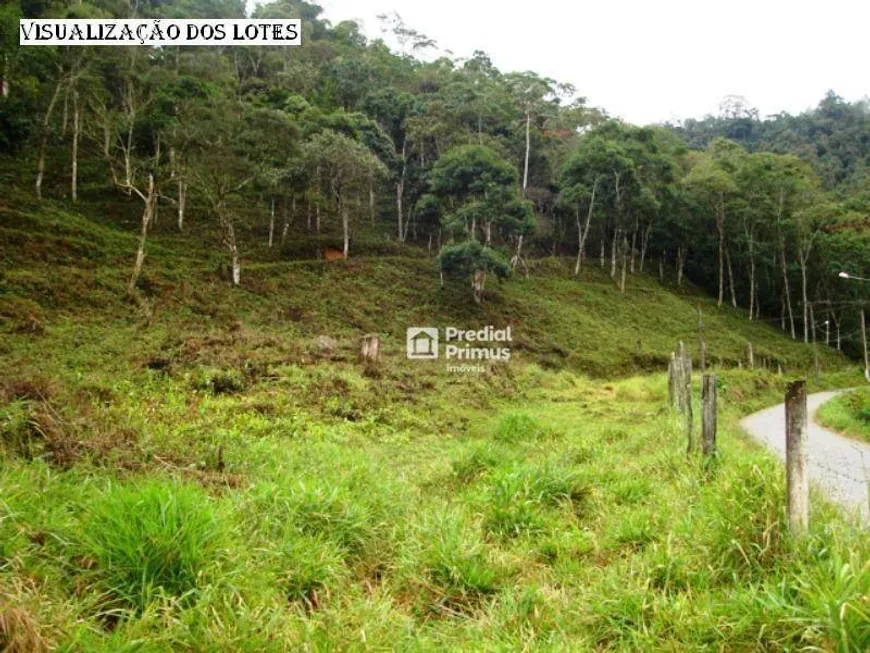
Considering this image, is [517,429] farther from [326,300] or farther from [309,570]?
[326,300]

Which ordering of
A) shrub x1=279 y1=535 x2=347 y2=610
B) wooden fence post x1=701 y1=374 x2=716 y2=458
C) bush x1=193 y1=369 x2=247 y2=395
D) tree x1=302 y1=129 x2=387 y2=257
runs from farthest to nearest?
tree x1=302 y1=129 x2=387 y2=257, bush x1=193 y1=369 x2=247 y2=395, wooden fence post x1=701 y1=374 x2=716 y2=458, shrub x1=279 y1=535 x2=347 y2=610

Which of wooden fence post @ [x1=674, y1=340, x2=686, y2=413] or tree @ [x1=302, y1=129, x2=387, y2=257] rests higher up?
tree @ [x1=302, y1=129, x2=387, y2=257]

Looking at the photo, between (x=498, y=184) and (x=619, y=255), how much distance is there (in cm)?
1897

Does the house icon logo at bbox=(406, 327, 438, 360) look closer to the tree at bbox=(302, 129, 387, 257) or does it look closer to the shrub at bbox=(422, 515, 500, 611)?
the tree at bbox=(302, 129, 387, 257)

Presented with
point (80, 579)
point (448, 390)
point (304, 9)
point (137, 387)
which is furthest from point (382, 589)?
point (304, 9)

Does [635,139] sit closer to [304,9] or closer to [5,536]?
[5,536]

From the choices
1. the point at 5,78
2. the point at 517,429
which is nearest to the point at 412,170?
the point at 5,78

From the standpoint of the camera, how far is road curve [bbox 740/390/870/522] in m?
7.23

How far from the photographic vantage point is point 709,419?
593 centimetres

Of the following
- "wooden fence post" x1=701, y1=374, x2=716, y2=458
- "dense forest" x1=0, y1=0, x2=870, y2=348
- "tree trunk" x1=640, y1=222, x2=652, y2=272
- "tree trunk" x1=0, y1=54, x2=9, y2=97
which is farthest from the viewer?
"tree trunk" x1=640, y1=222, x2=652, y2=272

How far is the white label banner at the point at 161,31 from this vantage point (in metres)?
15.8

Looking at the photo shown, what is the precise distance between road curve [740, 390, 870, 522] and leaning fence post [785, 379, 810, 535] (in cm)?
261

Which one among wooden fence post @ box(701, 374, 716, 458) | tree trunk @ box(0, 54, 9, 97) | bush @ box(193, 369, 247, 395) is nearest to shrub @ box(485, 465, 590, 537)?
wooden fence post @ box(701, 374, 716, 458)

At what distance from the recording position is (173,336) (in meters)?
15.8
